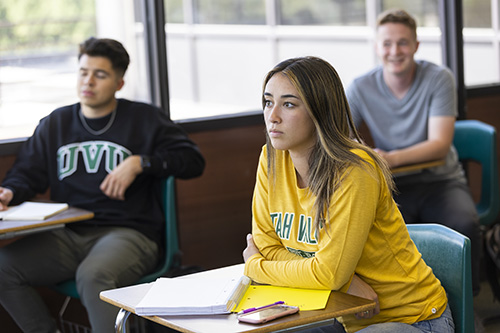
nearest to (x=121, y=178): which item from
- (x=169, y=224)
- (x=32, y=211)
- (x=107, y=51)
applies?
(x=169, y=224)

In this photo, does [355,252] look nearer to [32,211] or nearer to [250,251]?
[250,251]

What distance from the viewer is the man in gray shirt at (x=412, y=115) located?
3.36 meters

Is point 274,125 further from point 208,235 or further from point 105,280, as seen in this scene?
point 208,235

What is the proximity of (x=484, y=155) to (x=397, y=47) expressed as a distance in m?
0.73

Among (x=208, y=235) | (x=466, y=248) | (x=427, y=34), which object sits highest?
(x=427, y=34)

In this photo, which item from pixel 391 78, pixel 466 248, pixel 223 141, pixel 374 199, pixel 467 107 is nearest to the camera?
pixel 374 199

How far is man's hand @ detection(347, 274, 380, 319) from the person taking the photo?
1.84 metres

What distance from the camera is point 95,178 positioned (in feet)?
10.3

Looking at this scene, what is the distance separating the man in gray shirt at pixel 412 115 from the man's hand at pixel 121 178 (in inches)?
46.3

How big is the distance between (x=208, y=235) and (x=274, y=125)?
6.38 feet

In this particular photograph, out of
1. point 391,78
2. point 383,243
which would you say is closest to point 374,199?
point 383,243

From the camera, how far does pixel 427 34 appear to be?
4.42 m

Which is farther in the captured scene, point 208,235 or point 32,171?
point 208,235

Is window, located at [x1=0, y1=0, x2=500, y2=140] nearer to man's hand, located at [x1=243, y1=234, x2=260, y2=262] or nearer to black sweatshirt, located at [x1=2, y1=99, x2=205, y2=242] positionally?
black sweatshirt, located at [x1=2, y1=99, x2=205, y2=242]
